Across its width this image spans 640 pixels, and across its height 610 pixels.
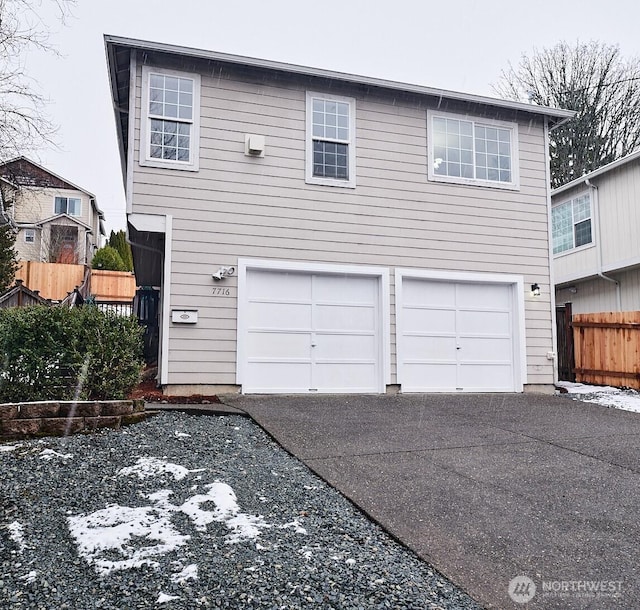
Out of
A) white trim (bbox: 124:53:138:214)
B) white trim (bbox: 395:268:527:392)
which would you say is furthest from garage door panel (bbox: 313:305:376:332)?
white trim (bbox: 124:53:138:214)

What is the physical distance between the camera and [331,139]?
27.0ft

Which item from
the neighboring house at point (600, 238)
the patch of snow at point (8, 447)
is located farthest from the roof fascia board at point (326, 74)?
the patch of snow at point (8, 447)

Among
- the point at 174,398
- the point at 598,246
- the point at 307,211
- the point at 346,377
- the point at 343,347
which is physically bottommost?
the point at 174,398

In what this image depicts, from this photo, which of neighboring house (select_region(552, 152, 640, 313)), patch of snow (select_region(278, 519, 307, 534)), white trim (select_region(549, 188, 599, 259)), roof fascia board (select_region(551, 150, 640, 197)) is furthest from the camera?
white trim (select_region(549, 188, 599, 259))

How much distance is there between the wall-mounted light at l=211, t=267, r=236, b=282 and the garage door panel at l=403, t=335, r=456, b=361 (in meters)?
2.80

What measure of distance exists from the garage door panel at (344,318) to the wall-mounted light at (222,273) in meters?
1.37

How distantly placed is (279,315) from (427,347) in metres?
2.36

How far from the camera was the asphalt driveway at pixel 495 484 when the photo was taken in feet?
8.32

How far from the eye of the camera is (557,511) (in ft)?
10.9

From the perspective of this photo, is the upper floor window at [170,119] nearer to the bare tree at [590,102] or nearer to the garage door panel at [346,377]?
the garage door panel at [346,377]

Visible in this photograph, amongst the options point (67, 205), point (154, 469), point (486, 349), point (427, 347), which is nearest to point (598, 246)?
point (486, 349)

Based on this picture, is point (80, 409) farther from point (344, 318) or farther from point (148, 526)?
point (344, 318)

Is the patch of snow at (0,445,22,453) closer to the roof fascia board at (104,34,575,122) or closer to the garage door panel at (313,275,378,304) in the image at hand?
the garage door panel at (313,275,378,304)

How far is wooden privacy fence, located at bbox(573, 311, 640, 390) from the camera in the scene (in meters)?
9.62
